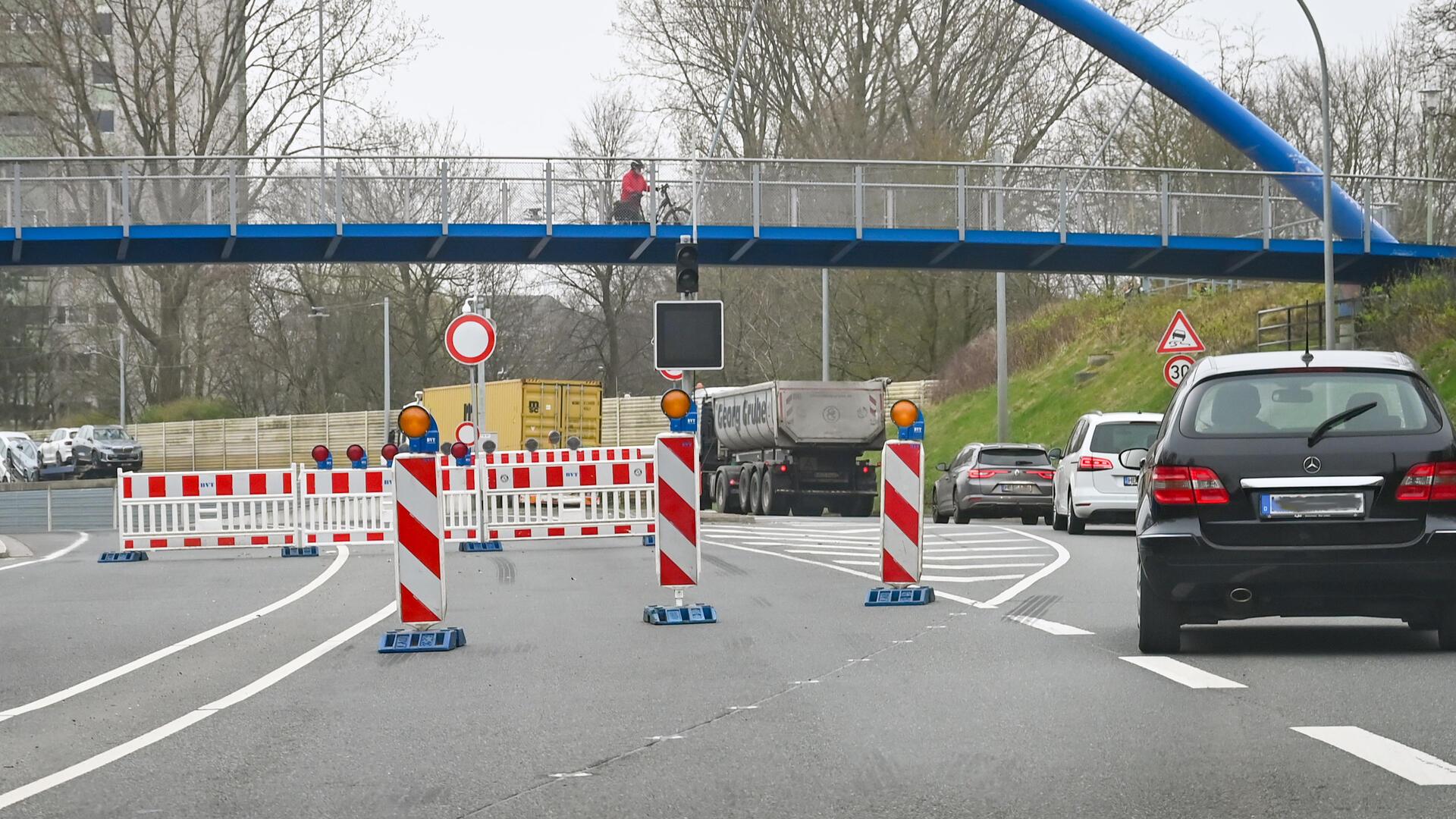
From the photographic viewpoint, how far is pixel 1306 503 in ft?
32.8

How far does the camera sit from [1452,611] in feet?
33.2

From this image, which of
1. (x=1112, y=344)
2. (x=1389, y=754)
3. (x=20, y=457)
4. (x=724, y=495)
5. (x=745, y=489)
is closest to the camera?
(x=1389, y=754)

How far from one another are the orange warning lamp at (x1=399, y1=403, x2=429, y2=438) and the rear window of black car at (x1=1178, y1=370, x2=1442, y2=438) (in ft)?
14.0

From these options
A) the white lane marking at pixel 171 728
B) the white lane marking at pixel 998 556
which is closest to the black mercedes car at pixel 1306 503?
the white lane marking at pixel 171 728

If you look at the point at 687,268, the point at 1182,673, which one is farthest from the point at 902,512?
the point at 1182,673

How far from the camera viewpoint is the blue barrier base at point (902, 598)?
1409 cm

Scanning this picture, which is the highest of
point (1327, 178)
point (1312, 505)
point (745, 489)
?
point (1327, 178)

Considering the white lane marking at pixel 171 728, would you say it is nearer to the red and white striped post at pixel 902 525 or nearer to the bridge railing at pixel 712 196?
the red and white striped post at pixel 902 525

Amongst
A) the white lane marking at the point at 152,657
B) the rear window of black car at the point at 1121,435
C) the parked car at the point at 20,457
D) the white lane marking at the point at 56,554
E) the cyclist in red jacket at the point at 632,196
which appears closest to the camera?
the white lane marking at the point at 152,657

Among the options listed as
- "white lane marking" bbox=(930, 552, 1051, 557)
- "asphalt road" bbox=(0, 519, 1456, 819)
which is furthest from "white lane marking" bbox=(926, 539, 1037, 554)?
"asphalt road" bbox=(0, 519, 1456, 819)

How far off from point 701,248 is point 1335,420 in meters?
Result: 29.6

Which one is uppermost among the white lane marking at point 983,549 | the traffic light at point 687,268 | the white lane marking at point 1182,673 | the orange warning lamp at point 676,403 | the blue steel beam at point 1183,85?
the blue steel beam at point 1183,85

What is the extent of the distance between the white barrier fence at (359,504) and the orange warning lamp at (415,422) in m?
11.1

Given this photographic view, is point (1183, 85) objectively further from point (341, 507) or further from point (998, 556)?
point (341, 507)
